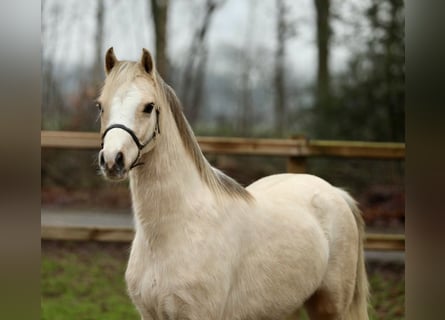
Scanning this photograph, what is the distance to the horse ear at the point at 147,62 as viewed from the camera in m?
2.17

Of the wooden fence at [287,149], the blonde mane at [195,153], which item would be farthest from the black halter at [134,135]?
the wooden fence at [287,149]

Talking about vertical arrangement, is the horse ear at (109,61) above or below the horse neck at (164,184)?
above

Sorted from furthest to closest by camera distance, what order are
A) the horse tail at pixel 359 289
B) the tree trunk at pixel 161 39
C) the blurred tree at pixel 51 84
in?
the blurred tree at pixel 51 84 < the tree trunk at pixel 161 39 < the horse tail at pixel 359 289

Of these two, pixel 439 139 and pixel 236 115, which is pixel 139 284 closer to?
pixel 439 139

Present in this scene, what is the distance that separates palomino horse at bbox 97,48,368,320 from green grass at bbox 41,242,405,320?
2.08 m

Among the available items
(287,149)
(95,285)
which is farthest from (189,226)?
(95,285)

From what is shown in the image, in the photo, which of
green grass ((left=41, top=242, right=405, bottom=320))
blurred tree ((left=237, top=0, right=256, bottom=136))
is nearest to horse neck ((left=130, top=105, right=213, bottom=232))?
green grass ((left=41, top=242, right=405, bottom=320))

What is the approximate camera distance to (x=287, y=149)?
15.3 ft

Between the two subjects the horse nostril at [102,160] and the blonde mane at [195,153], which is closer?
the horse nostril at [102,160]

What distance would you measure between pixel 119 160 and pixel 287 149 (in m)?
2.88

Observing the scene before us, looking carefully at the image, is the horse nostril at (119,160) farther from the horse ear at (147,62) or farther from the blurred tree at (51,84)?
the blurred tree at (51,84)

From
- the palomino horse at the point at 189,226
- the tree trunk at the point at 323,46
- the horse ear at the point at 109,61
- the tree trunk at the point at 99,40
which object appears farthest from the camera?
the tree trunk at the point at 323,46

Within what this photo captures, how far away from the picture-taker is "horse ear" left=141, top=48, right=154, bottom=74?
7.12ft

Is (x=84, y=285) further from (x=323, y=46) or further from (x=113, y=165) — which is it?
(x=323, y=46)
